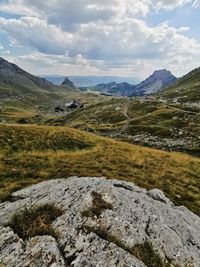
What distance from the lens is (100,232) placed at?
15.5 meters

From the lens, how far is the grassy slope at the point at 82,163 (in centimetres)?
2845

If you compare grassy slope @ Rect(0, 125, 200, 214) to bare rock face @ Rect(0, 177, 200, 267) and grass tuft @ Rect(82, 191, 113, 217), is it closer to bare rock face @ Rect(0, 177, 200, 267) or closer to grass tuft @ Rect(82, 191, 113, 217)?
bare rock face @ Rect(0, 177, 200, 267)

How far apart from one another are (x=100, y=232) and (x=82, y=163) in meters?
18.0

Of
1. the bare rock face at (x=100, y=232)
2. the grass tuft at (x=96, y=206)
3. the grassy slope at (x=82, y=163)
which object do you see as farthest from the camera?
the grassy slope at (x=82, y=163)

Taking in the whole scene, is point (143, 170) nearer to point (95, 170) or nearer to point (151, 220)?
point (95, 170)

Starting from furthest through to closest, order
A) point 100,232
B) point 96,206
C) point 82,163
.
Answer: point 82,163, point 96,206, point 100,232

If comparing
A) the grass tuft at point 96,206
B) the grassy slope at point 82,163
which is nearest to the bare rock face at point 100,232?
the grass tuft at point 96,206

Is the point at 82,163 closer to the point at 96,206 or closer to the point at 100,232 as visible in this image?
the point at 96,206

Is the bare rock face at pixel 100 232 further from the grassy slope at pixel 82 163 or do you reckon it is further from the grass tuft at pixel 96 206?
the grassy slope at pixel 82 163

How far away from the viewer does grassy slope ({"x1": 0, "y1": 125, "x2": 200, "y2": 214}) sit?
2845cm

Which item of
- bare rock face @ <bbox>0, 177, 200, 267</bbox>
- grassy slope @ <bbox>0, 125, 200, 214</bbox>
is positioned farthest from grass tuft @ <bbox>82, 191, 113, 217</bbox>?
grassy slope @ <bbox>0, 125, 200, 214</bbox>

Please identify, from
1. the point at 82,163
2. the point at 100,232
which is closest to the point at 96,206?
the point at 100,232

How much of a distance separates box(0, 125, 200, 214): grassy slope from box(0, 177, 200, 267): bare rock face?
4.96 metres

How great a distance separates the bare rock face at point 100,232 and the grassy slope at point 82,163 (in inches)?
195
